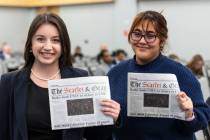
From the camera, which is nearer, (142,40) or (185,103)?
(185,103)

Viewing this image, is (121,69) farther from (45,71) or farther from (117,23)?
(117,23)

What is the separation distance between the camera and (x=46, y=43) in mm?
2018

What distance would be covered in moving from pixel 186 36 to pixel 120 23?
2894mm

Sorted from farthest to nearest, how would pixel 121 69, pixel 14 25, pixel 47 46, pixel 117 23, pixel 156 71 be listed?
pixel 14 25
pixel 117 23
pixel 121 69
pixel 156 71
pixel 47 46

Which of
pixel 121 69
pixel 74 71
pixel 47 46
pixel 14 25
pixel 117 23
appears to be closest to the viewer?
pixel 47 46

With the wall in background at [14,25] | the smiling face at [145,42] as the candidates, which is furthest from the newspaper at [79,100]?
the wall in background at [14,25]

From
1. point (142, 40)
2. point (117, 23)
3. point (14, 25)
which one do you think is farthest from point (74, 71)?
point (14, 25)

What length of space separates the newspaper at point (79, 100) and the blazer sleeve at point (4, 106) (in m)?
0.23

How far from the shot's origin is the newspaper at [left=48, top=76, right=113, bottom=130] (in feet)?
6.62

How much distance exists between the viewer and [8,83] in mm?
2082

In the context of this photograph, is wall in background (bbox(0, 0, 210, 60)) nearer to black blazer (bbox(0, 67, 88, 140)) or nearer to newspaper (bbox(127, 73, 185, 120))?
newspaper (bbox(127, 73, 185, 120))

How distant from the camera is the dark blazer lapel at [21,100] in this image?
1985 millimetres

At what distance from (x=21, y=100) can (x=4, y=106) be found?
0.34ft

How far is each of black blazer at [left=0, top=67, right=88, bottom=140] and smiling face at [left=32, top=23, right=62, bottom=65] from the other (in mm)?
119
